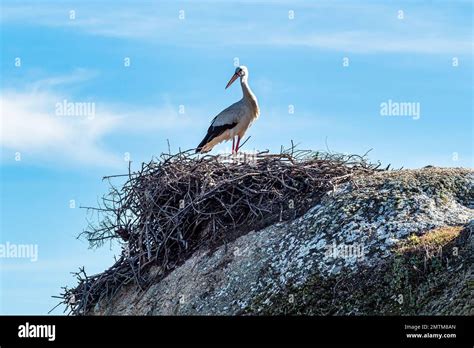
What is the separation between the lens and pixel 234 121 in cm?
2016

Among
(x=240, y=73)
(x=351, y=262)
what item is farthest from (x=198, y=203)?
(x=240, y=73)

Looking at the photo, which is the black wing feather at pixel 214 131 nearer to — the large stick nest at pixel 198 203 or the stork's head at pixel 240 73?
the stork's head at pixel 240 73

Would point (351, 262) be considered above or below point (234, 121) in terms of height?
below

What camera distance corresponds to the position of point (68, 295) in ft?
52.2

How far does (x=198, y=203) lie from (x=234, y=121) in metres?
5.49

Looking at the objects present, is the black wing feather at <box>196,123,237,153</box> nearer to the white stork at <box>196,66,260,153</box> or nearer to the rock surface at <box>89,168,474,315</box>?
the white stork at <box>196,66,260,153</box>

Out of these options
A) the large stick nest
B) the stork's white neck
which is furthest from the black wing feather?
the large stick nest

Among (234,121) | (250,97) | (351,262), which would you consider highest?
(250,97)

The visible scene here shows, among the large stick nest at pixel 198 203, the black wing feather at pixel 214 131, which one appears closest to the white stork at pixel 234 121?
the black wing feather at pixel 214 131

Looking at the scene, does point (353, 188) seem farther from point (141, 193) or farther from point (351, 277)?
point (141, 193)

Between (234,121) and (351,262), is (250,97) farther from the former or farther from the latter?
(351,262)

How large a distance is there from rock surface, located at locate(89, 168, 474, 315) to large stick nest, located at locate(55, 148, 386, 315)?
28cm

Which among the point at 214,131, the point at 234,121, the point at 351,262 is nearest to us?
the point at 351,262
